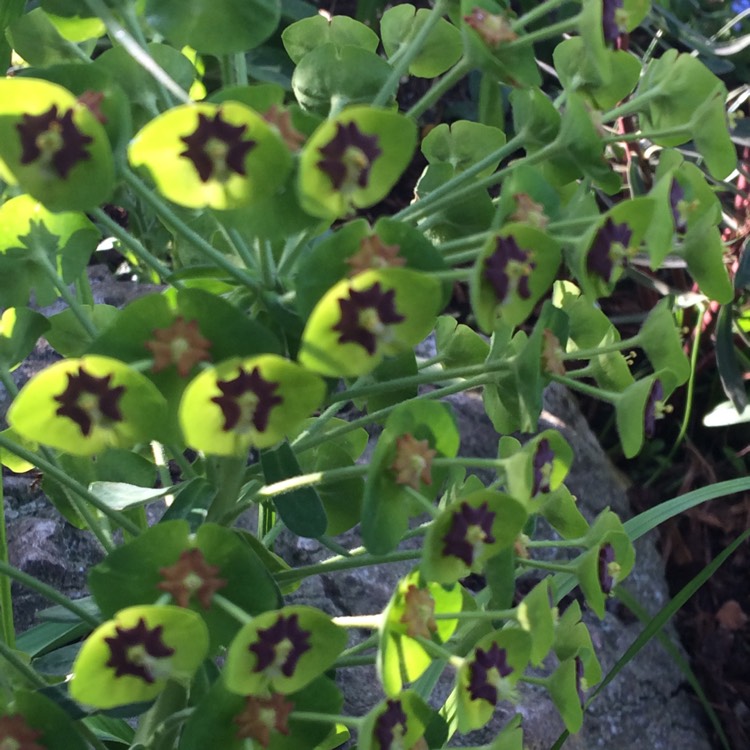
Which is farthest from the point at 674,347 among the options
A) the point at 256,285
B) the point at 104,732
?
the point at 104,732

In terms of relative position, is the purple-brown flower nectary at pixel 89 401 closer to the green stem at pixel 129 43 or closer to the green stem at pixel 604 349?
the green stem at pixel 129 43

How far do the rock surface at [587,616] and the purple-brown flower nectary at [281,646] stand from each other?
0.67 meters

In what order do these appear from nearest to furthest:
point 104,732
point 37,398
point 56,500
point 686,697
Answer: point 37,398, point 56,500, point 104,732, point 686,697

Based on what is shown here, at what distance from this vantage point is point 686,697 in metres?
1.46

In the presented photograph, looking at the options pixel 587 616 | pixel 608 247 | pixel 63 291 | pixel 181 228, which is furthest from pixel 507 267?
pixel 587 616

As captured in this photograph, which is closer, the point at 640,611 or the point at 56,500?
the point at 56,500

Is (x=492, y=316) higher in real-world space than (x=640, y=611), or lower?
higher

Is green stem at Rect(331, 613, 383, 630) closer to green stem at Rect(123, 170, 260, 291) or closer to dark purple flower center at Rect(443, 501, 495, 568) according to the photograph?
dark purple flower center at Rect(443, 501, 495, 568)

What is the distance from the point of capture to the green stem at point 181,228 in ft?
1.56

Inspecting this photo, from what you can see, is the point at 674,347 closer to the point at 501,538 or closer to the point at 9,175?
the point at 501,538

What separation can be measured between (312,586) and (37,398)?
80 cm

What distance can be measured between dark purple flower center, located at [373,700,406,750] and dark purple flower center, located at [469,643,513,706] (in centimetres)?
5

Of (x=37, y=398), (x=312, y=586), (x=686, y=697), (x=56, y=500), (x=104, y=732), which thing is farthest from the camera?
(x=686, y=697)

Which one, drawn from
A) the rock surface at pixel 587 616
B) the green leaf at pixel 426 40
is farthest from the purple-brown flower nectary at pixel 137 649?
the rock surface at pixel 587 616
